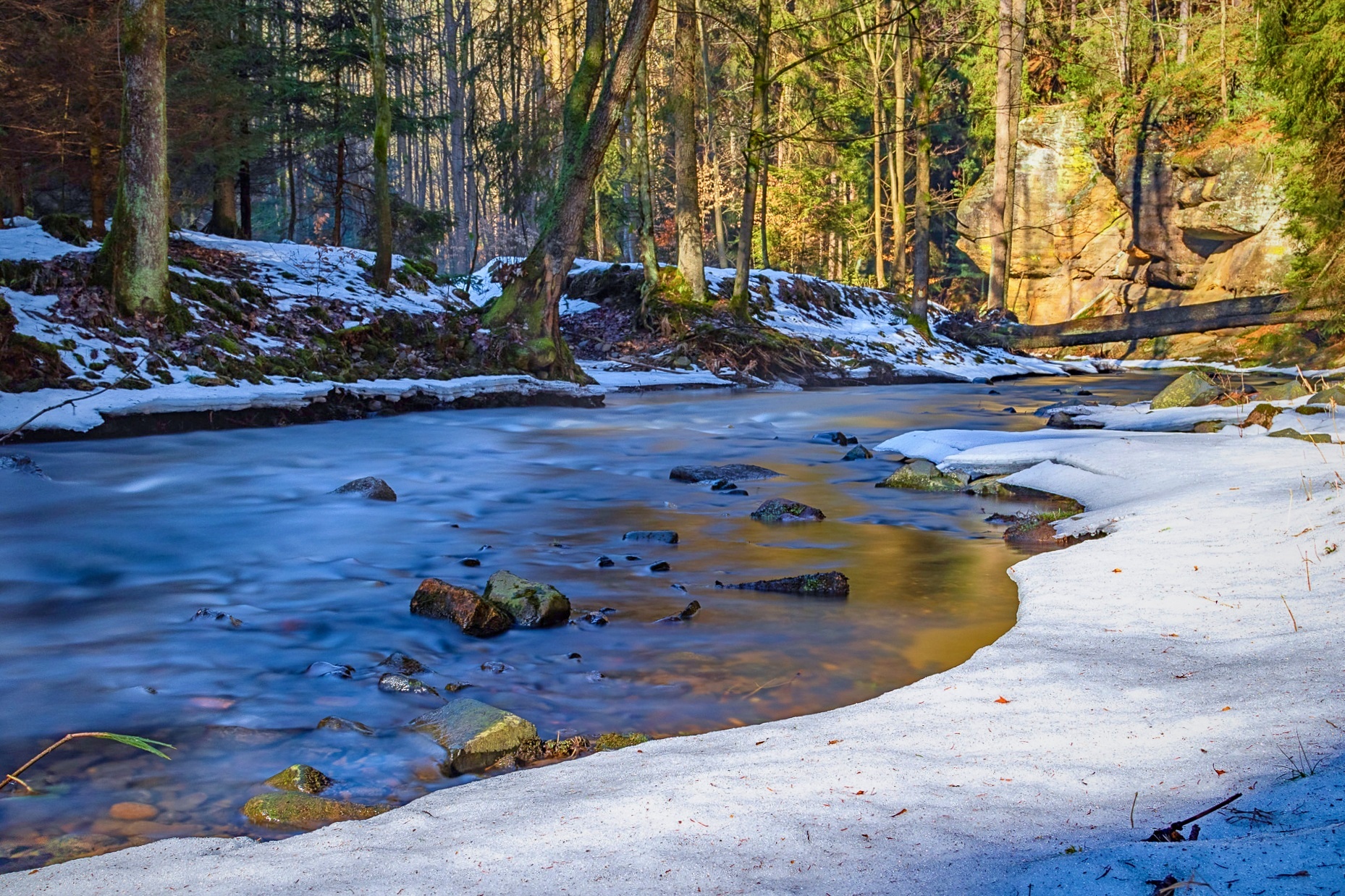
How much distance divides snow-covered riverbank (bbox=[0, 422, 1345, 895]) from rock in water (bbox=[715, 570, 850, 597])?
4.83ft

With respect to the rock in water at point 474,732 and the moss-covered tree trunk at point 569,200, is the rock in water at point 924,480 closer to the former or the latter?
the rock in water at point 474,732

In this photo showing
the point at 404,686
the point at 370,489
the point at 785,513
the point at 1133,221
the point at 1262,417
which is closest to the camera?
the point at 404,686

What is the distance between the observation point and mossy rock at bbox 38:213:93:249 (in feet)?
36.3

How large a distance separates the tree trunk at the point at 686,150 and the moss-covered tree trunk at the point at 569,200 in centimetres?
552

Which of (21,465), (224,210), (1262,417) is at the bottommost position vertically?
(21,465)

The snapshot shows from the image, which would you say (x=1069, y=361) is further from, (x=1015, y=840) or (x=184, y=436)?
(x=1015, y=840)

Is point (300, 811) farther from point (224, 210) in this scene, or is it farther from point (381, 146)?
point (224, 210)

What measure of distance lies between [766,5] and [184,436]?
14334 millimetres

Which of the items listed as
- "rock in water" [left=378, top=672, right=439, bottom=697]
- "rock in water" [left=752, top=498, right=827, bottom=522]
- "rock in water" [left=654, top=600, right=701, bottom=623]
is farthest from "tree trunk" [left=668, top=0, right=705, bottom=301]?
"rock in water" [left=378, top=672, right=439, bottom=697]

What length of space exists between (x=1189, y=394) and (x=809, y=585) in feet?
24.7

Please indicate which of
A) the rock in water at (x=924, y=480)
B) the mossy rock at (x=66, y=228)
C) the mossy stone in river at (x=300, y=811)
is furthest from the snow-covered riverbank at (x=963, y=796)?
the mossy rock at (x=66, y=228)

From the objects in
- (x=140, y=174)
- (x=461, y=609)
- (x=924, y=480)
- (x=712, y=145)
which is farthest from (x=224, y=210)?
(x=712, y=145)

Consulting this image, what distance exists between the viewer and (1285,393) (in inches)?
403

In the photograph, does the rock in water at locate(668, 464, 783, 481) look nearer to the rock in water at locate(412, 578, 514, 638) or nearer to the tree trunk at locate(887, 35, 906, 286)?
the rock in water at locate(412, 578, 514, 638)
